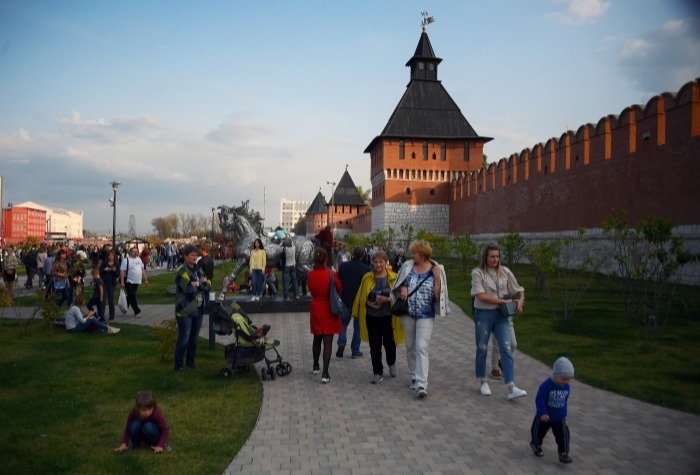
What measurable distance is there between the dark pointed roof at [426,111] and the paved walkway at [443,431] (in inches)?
1749

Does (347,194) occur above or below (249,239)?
above

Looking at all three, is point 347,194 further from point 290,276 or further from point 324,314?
point 324,314

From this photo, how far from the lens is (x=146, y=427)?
517cm

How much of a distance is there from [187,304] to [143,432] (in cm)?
302

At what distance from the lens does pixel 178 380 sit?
7734mm

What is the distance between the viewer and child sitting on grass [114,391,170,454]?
5145 millimetres

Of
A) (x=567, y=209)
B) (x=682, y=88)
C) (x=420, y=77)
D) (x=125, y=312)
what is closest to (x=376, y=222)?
(x=420, y=77)

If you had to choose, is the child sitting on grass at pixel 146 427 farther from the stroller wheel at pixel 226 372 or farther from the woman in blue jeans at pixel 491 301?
the woman in blue jeans at pixel 491 301

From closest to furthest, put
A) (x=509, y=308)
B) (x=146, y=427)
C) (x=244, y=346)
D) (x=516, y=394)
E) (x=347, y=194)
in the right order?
(x=146, y=427) → (x=516, y=394) → (x=509, y=308) → (x=244, y=346) → (x=347, y=194)

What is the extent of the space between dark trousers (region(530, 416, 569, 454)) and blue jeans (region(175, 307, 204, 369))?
488cm

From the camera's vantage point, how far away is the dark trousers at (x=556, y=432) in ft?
16.2

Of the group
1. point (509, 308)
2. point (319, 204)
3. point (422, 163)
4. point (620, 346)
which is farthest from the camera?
point (319, 204)

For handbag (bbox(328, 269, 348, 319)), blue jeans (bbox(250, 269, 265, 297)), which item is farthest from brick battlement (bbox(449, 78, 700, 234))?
handbag (bbox(328, 269, 348, 319))

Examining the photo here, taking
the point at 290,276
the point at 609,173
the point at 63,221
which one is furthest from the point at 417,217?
the point at 63,221
